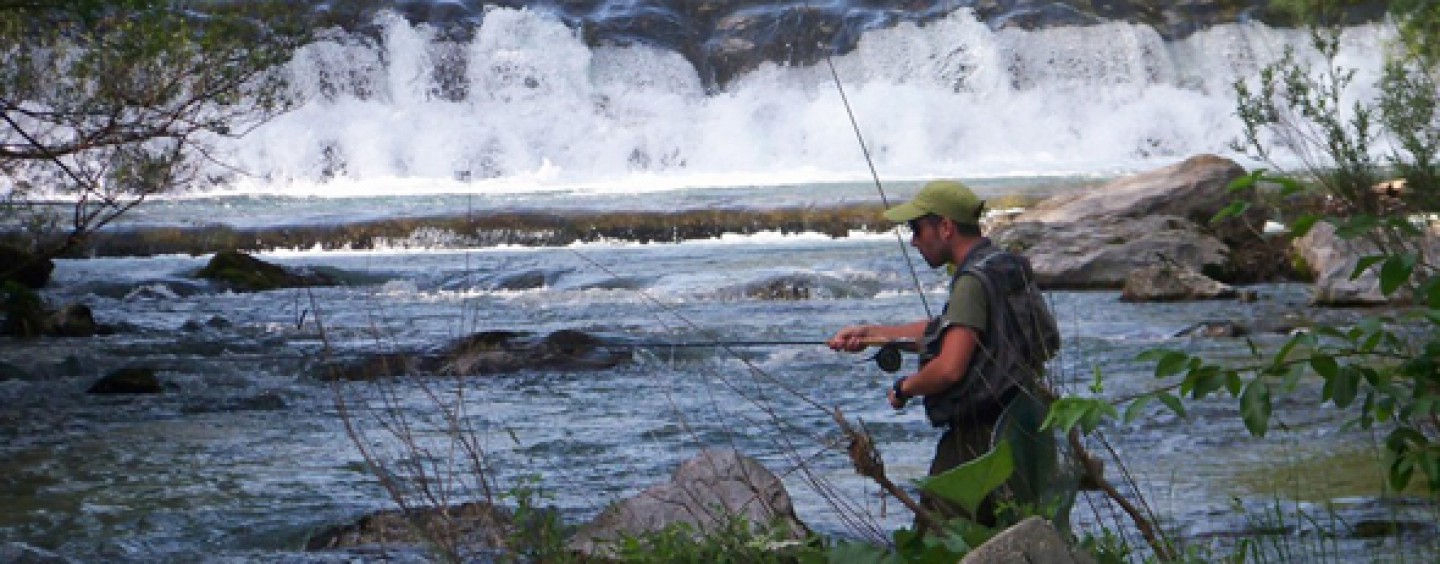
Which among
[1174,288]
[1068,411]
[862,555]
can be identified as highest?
[1068,411]

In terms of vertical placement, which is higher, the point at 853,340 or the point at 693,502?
the point at 853,340

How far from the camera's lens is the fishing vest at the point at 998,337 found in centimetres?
516

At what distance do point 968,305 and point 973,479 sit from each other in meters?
1.15

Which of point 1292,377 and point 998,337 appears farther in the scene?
point 998,337

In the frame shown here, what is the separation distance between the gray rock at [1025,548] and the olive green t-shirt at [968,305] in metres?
1.67

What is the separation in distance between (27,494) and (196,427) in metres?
1.92

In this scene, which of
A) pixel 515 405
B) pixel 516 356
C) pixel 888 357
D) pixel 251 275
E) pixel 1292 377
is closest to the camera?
pixel 1292 377

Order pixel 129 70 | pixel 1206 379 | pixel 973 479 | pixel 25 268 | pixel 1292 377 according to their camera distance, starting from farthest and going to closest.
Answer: pixel 25 268 → pixel 129 70 → pixel 973 479 → pixel 1206 379 → pixel 1292 377

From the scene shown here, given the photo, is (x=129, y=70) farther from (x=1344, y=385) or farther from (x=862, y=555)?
(x=1344, y=385)

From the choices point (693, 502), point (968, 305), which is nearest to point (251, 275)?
point (693, 502)

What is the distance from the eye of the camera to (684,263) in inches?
754

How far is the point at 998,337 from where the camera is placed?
17.0 ft

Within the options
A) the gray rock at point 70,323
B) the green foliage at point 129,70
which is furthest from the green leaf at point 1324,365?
the gray rock at point 70,323

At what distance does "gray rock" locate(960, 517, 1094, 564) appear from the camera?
3.42 m
